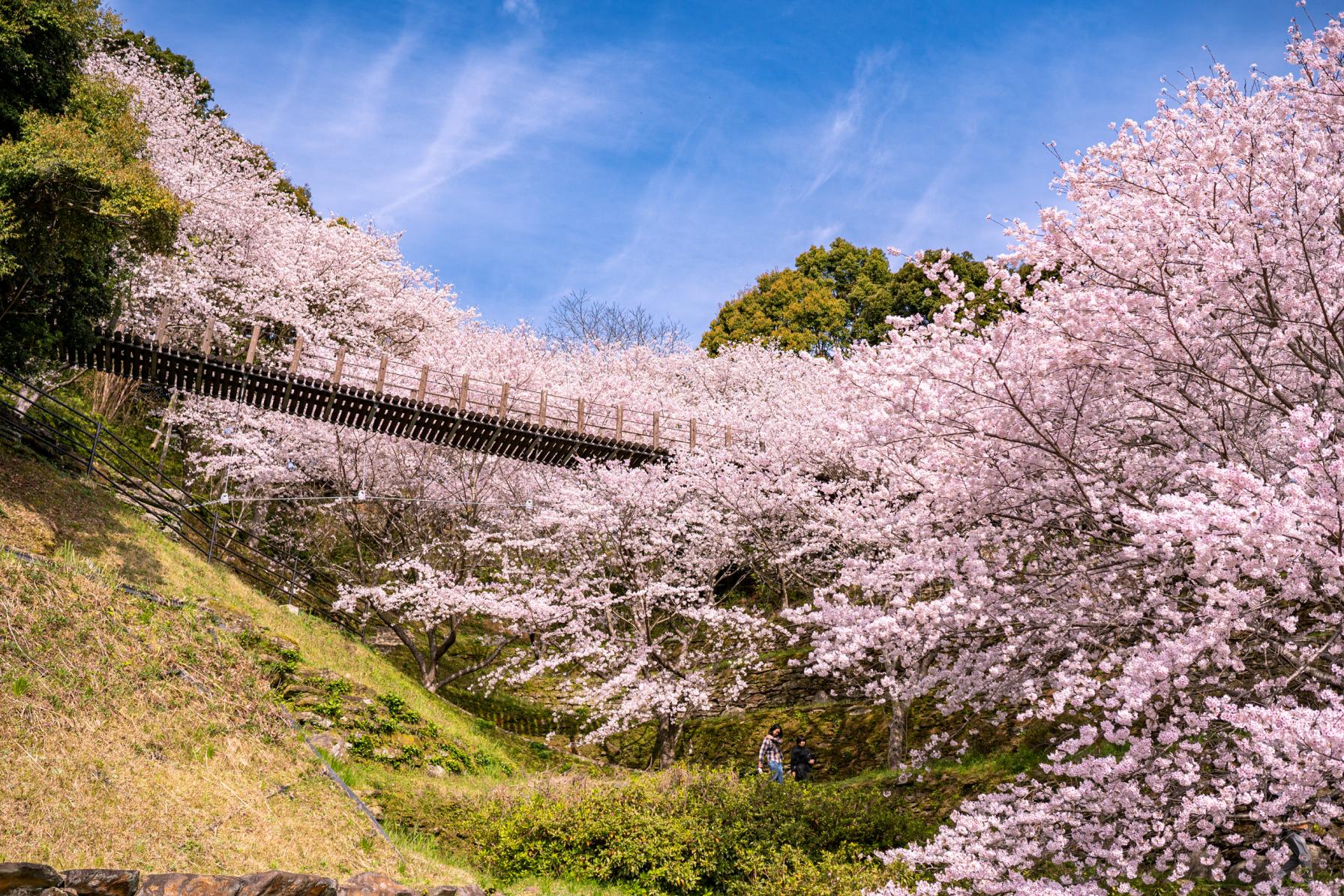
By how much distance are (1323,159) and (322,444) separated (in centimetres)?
2028

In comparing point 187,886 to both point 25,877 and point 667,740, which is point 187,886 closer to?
point 25,877

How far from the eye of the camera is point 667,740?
16.2 metres

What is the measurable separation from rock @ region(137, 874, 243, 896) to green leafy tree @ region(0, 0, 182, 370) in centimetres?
859

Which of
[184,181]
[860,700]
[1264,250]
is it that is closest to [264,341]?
[184,181]

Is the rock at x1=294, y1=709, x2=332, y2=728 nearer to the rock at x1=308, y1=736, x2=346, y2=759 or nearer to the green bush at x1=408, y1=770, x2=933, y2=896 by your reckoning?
the rock at x1=308, y1=736, x2=346, y2=759

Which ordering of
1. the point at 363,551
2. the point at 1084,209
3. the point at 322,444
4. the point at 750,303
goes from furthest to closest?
the point at 750,303
the point at 363,551
the point at 322,444
the point at 1084,209

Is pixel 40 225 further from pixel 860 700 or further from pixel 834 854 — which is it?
pixel 860 700

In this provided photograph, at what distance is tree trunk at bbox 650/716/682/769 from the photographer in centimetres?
1595

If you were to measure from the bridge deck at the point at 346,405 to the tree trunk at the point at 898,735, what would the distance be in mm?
8037

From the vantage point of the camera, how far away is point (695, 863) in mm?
9438

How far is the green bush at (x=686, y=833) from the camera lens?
922 cm

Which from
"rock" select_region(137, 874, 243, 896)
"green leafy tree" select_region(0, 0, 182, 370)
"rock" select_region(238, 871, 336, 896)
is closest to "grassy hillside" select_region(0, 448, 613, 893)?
"rock" select_region(137, 874, 243, 896)

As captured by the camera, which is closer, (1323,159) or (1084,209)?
(1323,159)

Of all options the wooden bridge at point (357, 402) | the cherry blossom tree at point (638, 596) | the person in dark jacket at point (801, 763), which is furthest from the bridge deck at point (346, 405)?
the person in dark jacket at point (801, 763)
